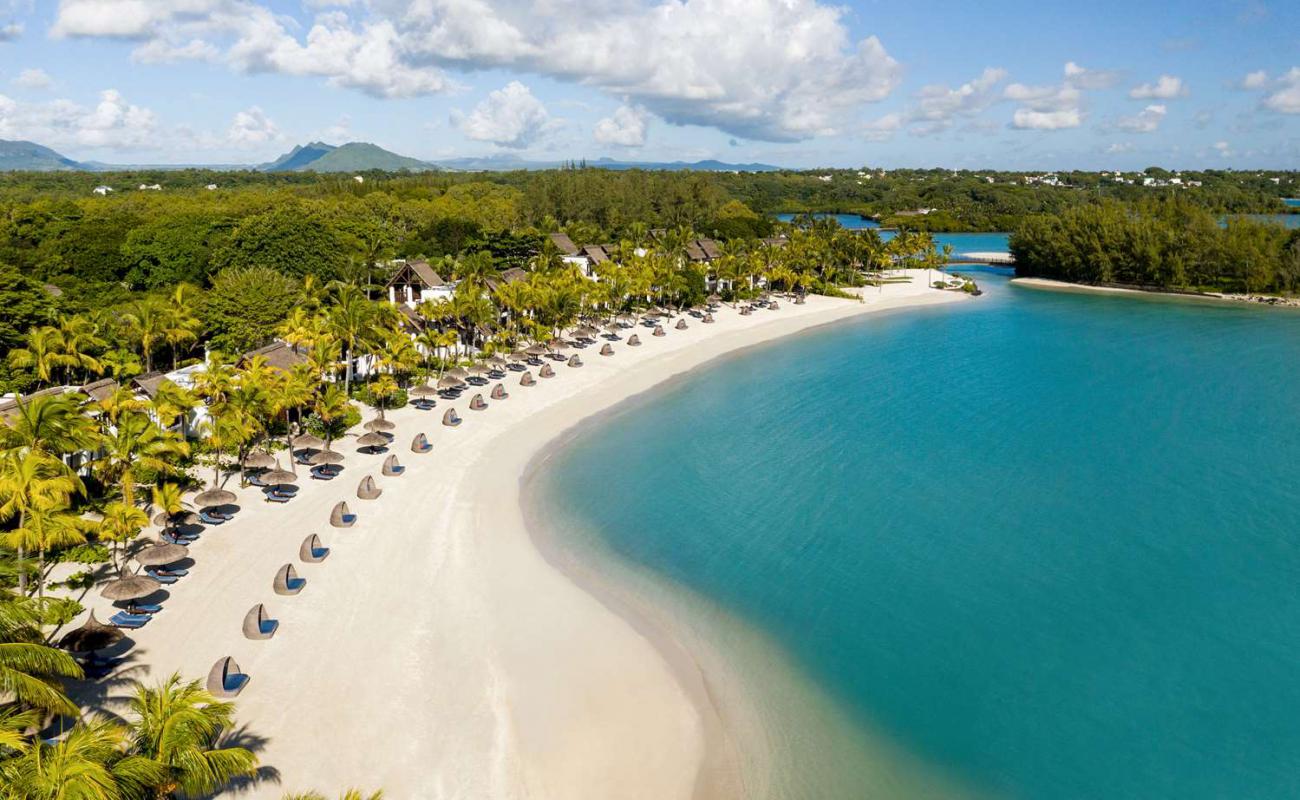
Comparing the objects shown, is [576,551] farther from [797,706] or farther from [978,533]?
[978,533]

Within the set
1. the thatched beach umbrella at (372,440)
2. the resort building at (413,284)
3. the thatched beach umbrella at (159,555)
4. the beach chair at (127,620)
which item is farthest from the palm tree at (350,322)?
the beach chair at (127,620)

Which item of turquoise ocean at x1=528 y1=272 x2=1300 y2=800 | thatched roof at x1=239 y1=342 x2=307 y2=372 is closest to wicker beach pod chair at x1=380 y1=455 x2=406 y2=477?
turquoise ocean at x1=528 y1=272 x2=1300 y2=800

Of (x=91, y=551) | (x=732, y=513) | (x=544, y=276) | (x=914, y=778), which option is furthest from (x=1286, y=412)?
(x=91, y=551)

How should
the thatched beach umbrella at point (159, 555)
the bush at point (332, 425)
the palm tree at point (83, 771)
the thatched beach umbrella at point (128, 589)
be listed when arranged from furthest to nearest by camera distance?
the bush at point (332, 425)
the thatched beach umbrella at point (159, 555)
the thatched beach umbrella at point (128, 589)
the palm tree at point (83, 771)

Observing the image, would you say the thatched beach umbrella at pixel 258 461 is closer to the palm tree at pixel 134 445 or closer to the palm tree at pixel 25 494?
the palm tree at pixel 134 445

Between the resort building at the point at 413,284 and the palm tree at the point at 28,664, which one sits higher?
the resort building at the point at 413,284
